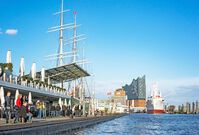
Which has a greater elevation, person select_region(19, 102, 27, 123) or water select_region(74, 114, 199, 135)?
person select_region(19, 102, 27, 123)

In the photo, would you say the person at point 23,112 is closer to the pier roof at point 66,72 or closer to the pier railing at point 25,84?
the pier railing at point 25,84

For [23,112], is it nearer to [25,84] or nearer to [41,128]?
[41,128]

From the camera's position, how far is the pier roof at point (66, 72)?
6556 cm

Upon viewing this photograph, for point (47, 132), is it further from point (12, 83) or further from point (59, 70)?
point (59, 70)

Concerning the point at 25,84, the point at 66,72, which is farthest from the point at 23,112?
the point at 66,72

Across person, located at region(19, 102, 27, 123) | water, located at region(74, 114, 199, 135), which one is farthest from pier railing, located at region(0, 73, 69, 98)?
person, located at region(19, 102, 27, 123)

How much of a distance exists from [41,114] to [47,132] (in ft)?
53.9

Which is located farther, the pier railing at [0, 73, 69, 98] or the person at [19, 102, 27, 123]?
the pier railing at [0, 73, 69, 98]

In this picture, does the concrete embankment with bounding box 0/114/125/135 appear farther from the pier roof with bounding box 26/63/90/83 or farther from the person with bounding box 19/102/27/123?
the pier roof with bounding box 26/63/90/83

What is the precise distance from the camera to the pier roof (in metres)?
65.6

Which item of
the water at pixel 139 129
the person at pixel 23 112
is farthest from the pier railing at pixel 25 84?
the person at pixel 23 112

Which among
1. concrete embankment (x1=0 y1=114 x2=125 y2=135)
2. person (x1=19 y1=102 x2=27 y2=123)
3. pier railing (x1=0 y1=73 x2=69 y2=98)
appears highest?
pier railing (x1=0 y1=73 x2=69 y2=98)

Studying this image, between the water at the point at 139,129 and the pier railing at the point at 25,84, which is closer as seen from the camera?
the water at the point at 139,129

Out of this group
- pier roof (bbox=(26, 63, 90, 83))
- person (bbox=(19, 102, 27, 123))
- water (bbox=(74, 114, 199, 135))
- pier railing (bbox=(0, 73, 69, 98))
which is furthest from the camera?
pier roof (bbox=(26, 63, 90, 83))
